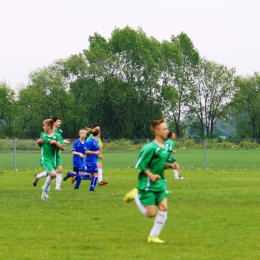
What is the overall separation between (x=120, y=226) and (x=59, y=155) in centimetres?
558

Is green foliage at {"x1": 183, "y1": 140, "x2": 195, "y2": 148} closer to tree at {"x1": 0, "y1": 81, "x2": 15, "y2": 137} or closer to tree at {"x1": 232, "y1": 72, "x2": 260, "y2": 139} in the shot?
tree at {"x1": 232, "y1": 72, "x2": 260, "y2": 139}

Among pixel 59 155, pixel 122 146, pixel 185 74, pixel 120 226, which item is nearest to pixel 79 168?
pixel 59 155

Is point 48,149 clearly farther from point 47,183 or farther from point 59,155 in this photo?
point 47,183

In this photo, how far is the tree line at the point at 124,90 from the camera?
93812mm

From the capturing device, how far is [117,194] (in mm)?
19172

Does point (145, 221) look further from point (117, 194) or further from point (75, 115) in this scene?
point (75, 115)

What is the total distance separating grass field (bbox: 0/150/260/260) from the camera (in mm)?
9539

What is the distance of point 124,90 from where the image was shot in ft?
309

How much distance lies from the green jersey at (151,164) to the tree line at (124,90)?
82525 mm

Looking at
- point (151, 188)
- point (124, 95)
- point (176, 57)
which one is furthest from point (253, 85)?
point (151, 188)

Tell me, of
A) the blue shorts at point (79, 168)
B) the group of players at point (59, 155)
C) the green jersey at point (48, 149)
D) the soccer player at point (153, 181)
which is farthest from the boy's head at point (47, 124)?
the soccer player at point (153, 181)

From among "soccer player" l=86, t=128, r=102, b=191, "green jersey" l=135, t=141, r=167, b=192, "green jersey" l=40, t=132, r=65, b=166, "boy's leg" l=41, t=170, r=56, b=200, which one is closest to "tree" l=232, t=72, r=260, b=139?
"soccer player" l=86, t=128, r=102, b=191

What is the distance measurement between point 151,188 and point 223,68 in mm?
94635

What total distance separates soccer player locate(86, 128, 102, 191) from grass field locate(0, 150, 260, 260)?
1.45ft
